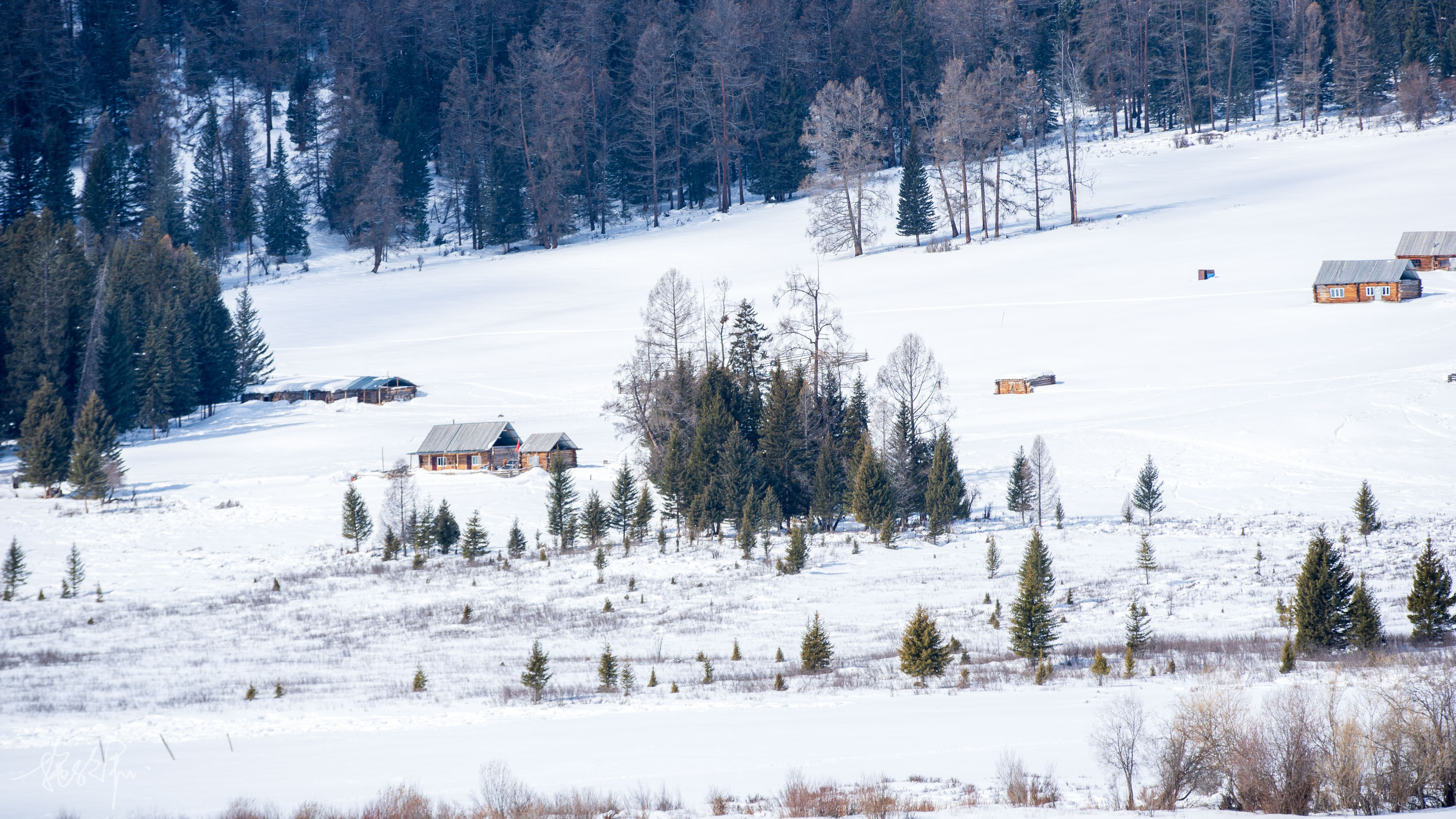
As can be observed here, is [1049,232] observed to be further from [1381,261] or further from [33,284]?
[33,284]

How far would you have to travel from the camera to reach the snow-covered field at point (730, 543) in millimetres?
17656

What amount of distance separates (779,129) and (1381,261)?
194ft

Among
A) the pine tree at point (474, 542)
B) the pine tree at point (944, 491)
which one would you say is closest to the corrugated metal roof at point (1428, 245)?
the pine tree at point (944, 491)

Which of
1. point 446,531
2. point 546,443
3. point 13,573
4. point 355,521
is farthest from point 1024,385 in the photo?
point 13,573

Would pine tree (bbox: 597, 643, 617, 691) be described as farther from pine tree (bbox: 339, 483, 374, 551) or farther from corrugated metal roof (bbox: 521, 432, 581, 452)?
corrugated metal roof (bbox: 521, 432, 581, 452)

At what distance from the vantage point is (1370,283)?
62062mm

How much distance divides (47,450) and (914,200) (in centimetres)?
6542

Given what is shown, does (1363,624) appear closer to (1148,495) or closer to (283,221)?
(1148,495)

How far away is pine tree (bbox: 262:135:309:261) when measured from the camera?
352 ft

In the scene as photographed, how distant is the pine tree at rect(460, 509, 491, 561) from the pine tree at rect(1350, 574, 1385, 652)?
26.8 metres

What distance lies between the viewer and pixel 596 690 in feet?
71.6

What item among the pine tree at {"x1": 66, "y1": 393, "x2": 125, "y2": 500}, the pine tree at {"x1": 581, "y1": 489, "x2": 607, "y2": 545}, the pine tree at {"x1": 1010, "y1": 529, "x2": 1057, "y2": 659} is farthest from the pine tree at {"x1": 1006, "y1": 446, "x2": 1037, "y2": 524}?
the pine tree at {"x1": 66, "y1": 393, "x2": 125, "y2": 500}

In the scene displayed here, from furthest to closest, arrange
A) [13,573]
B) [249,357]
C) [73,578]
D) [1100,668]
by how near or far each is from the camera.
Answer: [249,357]
[13,573]
[73,578]
[1100,668]

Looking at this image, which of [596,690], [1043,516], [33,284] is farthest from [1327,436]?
[33,284]
